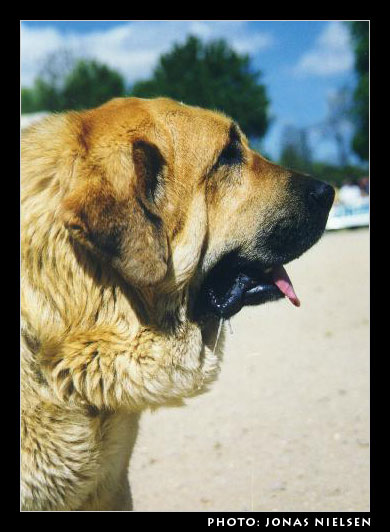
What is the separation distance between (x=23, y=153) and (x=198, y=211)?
2.60 ft

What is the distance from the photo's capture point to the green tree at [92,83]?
3403cm

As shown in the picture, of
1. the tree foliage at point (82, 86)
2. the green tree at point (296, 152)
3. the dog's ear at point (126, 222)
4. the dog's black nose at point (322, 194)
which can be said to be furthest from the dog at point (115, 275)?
the tree foliage at point (82, 86)

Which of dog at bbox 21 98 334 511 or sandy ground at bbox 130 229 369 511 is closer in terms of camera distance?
dog at bbox 21 98 334 511

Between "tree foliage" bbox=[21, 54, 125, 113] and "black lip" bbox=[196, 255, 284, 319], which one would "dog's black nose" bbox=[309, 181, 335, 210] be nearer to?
"black lip" bbox=[196, 255, 284, 319]

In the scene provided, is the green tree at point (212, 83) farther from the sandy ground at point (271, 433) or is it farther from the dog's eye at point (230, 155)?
the dog's eye at point (230, 155)

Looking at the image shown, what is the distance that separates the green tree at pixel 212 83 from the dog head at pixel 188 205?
23.7 metres

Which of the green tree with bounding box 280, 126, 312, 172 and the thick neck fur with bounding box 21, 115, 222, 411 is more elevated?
the thick neck fur with bounding box 21, 115, 222, 411

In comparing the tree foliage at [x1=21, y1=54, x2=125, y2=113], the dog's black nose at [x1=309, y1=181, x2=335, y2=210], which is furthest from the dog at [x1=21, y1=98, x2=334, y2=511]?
the tree foliage at [x1=21, y1=54, x2=125, y2=113]

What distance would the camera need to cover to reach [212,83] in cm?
2722

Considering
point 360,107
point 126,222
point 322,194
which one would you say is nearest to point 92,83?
point 360,107

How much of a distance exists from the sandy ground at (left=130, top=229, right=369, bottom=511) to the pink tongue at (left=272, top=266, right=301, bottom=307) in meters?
0.16

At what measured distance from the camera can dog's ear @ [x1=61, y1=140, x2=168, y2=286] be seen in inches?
88.2
